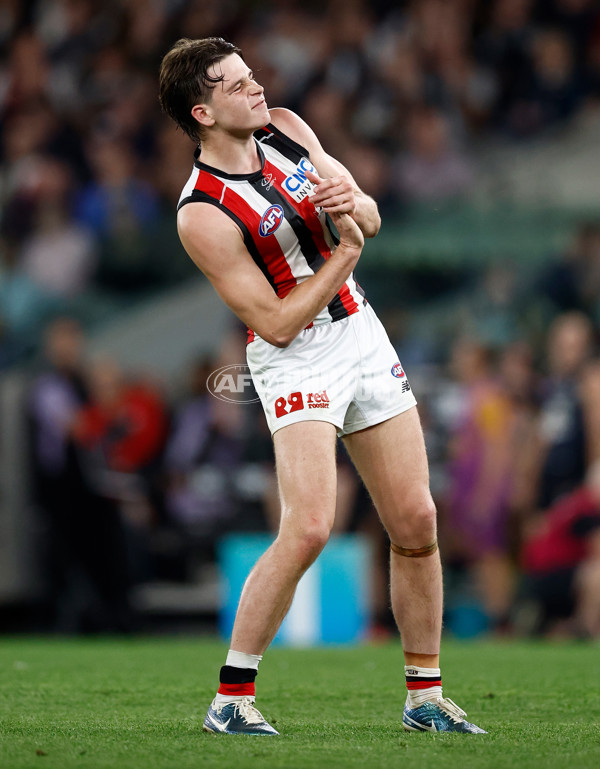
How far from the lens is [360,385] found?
12.9ft

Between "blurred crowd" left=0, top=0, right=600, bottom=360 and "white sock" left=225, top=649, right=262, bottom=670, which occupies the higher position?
"blurred crowd" left=0, top=0, right=600, bottom=360

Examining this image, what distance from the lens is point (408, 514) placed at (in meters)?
3.89

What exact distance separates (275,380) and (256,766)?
1286 millimetres

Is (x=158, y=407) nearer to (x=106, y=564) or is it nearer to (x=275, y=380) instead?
(x=106, y=564)

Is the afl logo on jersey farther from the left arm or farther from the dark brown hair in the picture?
the dark brown hair

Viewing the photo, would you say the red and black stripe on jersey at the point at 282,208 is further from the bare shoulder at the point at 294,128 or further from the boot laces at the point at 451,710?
the boot laces at the point at 451,710

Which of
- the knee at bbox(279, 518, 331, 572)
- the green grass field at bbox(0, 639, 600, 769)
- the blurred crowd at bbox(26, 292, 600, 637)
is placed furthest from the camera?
the blurred crowd at bbox(26, 292, 600, 637)

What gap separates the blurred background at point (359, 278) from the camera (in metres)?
8.70

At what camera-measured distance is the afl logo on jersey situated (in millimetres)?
3869

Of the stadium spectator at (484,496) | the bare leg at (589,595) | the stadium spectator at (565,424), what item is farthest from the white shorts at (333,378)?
the stadium spectator at (484,496)

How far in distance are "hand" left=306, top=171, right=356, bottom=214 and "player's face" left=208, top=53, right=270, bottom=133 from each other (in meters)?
0.33

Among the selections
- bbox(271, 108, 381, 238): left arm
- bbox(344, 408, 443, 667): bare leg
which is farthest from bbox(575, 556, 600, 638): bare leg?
bbox(271, 108, 381, 238): left arm

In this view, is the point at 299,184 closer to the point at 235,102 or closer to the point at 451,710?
the point at 235,102

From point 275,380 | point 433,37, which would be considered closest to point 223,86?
point 275,380
